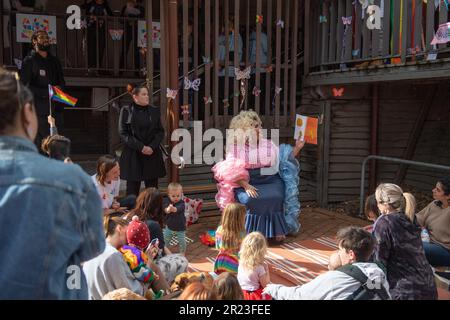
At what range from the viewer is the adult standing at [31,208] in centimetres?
134

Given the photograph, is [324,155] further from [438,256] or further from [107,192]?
[107,192]

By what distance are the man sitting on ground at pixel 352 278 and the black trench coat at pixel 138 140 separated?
9.27 ft

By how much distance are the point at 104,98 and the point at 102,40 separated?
982 millimetres

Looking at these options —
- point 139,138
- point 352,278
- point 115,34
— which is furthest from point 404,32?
point 115,34

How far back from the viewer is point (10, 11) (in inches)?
295

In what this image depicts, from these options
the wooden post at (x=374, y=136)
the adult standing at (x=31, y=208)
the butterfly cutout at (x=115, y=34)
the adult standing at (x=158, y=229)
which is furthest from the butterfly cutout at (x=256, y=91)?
the adult standing at (x=31, y=208)

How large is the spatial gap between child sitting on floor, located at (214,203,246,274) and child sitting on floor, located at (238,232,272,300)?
301 millimetres

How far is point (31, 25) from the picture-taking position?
7.60 m

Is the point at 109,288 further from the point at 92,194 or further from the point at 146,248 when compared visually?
the point at 92,194

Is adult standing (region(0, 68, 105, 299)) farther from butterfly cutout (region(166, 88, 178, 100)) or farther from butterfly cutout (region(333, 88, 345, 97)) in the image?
butterfly cutout (region(333, 88, 345, 97))

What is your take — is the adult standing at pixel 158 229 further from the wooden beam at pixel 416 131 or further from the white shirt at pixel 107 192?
the wooden beam at pixel 416 131

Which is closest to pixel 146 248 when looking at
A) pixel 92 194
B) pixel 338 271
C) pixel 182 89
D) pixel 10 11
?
pixel 338 271

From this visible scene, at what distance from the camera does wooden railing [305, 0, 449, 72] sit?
5523mm

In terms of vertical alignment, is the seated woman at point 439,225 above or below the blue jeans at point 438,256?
above
